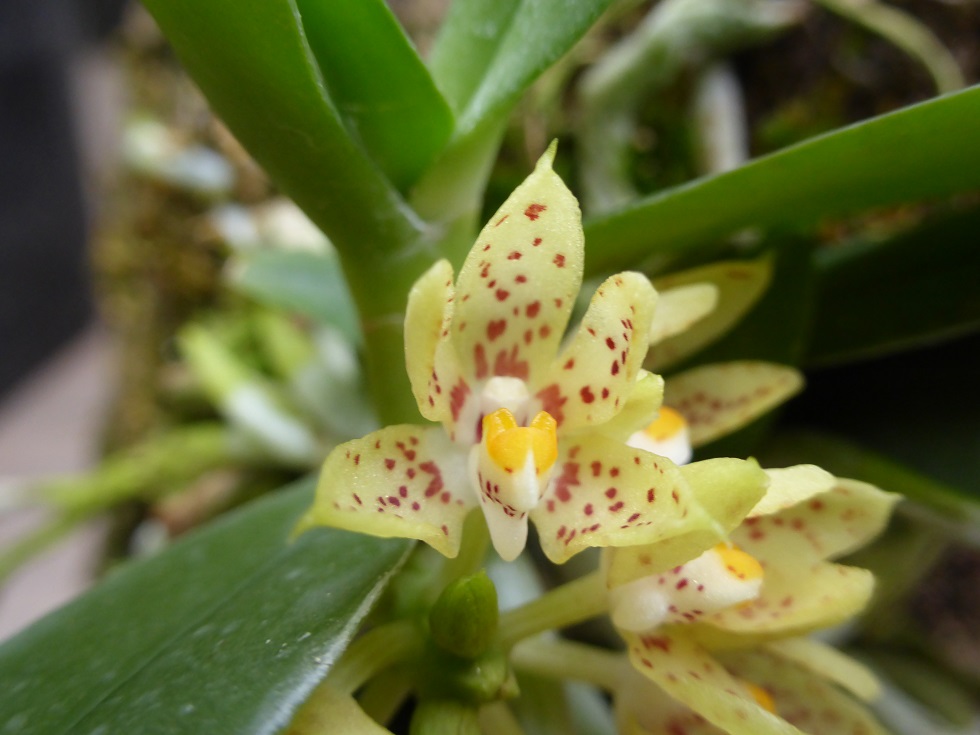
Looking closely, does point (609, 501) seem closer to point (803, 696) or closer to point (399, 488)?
point (399, 488)

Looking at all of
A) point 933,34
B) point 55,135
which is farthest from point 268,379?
point 55,135

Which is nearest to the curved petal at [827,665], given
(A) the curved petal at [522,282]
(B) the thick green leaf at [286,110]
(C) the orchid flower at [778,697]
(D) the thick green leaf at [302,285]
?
(C) the orchid flower at [778,697]

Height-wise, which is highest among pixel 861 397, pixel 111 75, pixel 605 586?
pixel 111 75

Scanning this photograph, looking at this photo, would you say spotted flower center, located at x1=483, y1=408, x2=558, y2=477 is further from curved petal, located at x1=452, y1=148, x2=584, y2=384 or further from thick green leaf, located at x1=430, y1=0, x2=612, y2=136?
thick green leaf, located at x1=430, y1=0, x2=612, y2=136

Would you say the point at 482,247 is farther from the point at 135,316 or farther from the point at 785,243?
the point at 135,316

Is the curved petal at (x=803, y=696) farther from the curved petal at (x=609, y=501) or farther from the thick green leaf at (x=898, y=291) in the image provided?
the thick green leaf at (x=898, y=291)

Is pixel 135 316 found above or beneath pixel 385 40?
beneath

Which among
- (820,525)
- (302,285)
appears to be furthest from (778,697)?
(302,285)
